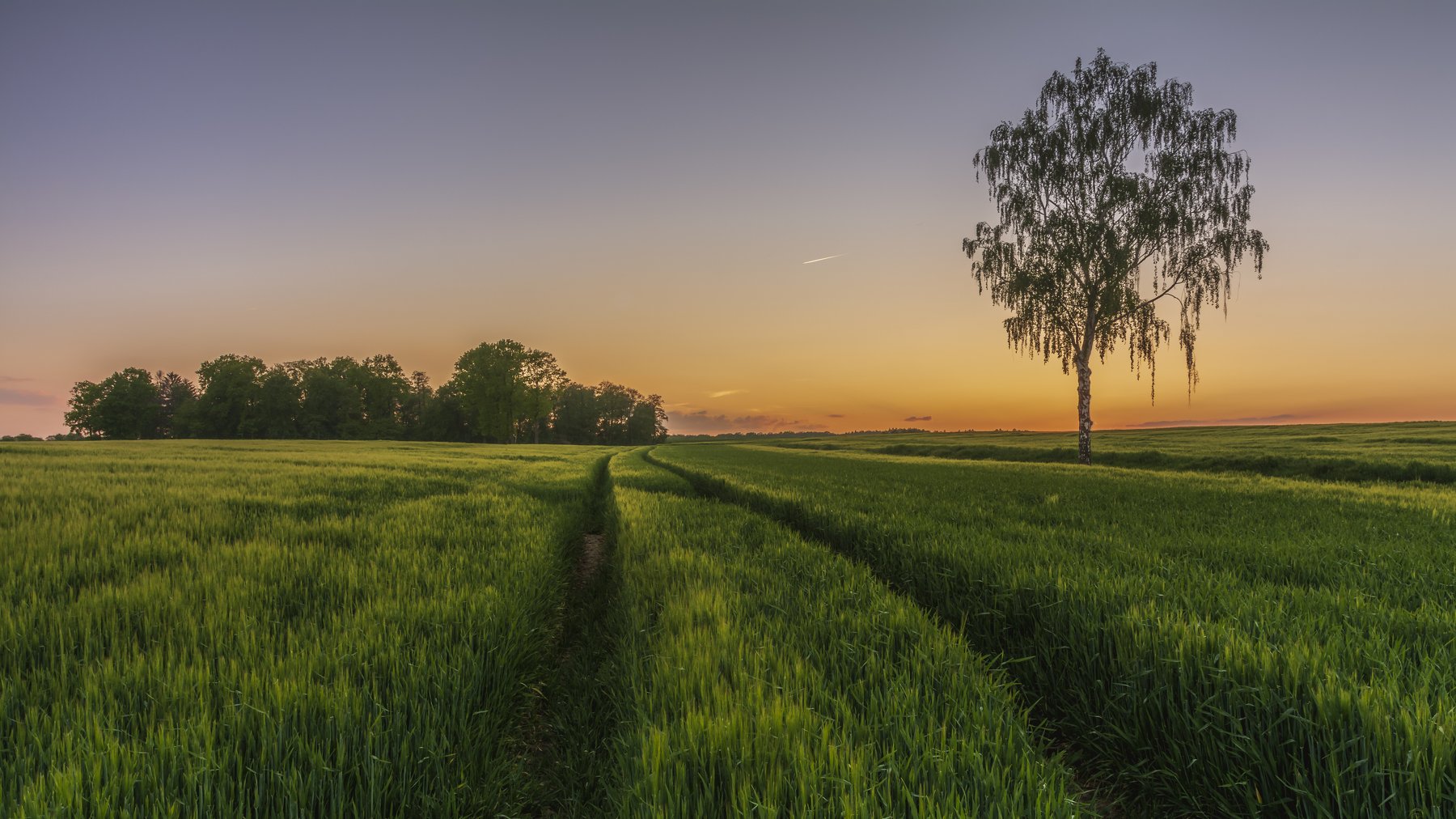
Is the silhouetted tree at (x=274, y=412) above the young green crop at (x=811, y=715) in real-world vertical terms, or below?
above

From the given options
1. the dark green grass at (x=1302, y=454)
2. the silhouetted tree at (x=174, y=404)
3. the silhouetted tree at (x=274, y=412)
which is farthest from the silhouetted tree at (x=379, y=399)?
the dark green grass at (x=1302, y=454)

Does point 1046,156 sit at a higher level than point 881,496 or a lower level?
higher

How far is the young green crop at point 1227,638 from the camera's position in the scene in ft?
6.49

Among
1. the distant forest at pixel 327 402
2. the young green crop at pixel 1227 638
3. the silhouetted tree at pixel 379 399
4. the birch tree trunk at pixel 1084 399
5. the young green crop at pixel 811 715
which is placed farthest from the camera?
the silhouetted tree at pixel 379 399

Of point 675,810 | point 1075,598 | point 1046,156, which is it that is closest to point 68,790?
point 675,810

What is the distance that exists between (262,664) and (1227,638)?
16.0 feet

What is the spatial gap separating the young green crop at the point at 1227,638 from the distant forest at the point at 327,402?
80858 mm

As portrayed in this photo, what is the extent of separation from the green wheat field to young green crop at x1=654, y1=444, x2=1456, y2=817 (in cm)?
2

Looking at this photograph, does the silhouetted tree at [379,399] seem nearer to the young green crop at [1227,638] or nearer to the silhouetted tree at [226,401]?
the silhouetted tree at [226,401]

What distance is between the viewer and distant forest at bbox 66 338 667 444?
259 ft

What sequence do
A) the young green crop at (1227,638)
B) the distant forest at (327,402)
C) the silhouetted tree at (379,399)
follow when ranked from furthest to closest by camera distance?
1. the silhouetted tree at (379,399)
2. the distant forest at (327,402)
3. the young green crop at (1227,638)

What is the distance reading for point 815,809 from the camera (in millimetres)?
1622

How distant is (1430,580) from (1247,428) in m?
58.7

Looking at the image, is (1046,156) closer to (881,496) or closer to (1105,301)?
(1105,301)
